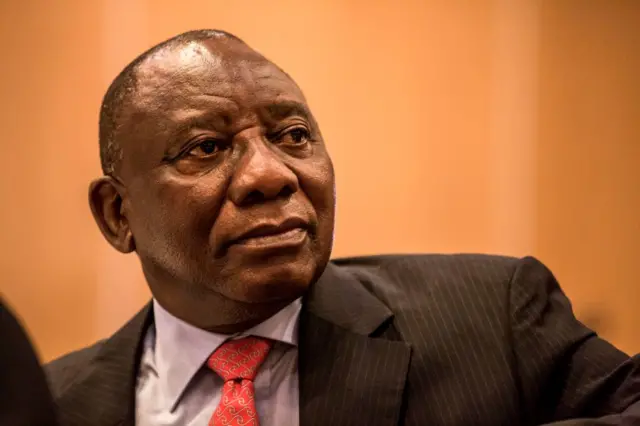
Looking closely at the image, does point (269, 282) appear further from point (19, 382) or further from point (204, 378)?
point (19, 382)

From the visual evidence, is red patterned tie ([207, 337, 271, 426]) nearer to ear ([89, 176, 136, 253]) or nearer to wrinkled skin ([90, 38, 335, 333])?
wrinkled skin ([90, 38, 335, 333])

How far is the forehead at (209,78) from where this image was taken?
1138 millimetres

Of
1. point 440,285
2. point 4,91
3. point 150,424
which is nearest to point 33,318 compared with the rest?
point 4,91

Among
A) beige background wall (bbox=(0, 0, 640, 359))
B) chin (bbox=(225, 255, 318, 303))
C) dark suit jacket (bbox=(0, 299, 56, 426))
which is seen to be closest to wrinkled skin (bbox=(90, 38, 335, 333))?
chin (bbox=(225, 255, 318, 303))

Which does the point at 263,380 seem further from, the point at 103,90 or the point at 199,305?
the point at 103,90

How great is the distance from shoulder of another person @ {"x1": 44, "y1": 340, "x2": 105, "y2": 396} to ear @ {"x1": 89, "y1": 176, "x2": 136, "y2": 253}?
0.79ft

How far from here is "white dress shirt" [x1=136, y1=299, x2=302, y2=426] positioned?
121cm

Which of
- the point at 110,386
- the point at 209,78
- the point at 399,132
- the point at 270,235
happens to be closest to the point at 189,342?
the point at 110,386

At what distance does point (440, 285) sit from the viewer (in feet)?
4.21

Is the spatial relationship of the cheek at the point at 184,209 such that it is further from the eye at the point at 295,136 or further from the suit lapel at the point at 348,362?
the suit lapel at the point at 348,362

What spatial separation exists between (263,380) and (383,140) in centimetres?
79

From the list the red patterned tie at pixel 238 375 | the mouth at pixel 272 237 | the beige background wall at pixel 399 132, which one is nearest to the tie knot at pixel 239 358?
the red patterned tie at pixel 238 375

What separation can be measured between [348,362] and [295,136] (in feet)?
1.08

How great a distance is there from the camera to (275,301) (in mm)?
1097
